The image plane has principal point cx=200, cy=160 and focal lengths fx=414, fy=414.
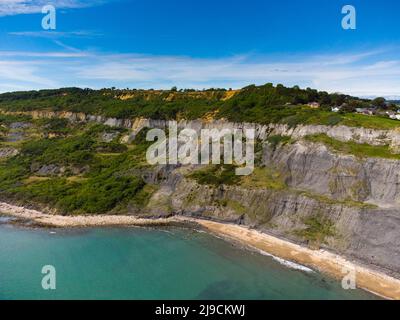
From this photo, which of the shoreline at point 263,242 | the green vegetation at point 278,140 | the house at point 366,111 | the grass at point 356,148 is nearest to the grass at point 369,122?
the grass at point 356,148

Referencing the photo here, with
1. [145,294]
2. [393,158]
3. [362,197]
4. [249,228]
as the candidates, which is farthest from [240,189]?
[145,294]

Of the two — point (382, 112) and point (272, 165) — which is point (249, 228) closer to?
point (272, 165)

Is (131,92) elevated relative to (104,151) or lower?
elevated

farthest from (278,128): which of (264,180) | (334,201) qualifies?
(334,201)

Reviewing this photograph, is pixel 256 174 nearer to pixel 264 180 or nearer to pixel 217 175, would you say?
pixel 264 180

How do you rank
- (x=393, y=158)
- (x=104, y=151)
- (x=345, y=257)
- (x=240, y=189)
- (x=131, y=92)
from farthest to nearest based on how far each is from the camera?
(x=131, y=92) → (x=104, y=151) → (x=240, y=189) → (x=393, y=158) → (x=345, y=257)

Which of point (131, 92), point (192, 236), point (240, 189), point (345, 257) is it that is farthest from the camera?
point (131, 92)

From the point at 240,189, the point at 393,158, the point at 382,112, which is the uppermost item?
the point at 382,112
